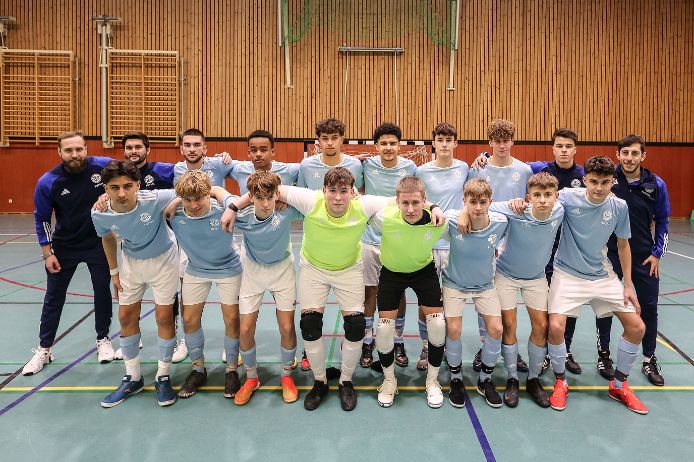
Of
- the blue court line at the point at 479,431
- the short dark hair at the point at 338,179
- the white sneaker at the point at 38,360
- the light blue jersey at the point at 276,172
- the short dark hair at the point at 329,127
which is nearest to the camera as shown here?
the blue court line at the point at 479,431

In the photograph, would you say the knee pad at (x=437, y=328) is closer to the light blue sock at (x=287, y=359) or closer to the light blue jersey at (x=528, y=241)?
the light blue jersey at (x=528, y=241)

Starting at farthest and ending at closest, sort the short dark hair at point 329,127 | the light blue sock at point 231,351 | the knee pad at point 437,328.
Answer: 1. the short dark hair at point 329,127
2. the light blue sock at point 231,351
3. the knee pad at point 437,328

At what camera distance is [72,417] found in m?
3.44

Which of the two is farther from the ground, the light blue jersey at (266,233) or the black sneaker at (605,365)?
the light blue jersey at (266,233)

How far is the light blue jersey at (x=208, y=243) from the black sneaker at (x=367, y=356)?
4.79 feet

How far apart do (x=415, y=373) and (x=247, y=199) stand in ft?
7.24

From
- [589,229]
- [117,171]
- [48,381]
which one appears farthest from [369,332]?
[48,381]

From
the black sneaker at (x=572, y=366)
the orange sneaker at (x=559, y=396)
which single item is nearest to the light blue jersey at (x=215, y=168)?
the orange sneaker at (x=559, y=396)

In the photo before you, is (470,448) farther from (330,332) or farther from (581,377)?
(330,332)

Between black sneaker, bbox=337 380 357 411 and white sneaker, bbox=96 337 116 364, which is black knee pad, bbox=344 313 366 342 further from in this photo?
white sneaker, bbox=96 337 116 364

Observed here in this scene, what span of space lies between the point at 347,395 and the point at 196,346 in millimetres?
1379

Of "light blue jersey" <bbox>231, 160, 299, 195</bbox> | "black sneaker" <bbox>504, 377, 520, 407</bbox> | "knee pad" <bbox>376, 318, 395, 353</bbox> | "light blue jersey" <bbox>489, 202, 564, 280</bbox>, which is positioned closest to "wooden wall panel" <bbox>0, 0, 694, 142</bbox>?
"light blue jersey" <bbox>231, 160, 299, 195</bbox>

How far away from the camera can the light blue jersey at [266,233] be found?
3736mm

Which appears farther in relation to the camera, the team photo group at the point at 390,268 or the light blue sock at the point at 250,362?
the light blue sock at the point at 250,362
